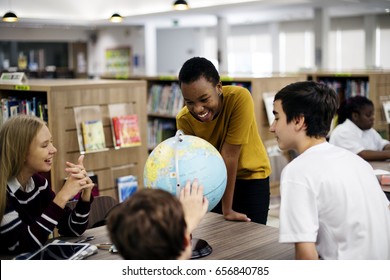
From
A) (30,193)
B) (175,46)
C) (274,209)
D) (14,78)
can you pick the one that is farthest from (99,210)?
(175,46)

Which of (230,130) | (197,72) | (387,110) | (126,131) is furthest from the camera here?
(387,110)

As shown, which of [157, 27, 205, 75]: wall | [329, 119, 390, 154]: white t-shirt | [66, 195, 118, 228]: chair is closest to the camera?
[66, 195, 118, 228]: chair

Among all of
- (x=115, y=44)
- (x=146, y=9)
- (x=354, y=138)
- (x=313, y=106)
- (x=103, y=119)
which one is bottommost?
(x=354, y=138)

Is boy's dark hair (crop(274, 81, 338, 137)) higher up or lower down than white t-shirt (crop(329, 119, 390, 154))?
higher up

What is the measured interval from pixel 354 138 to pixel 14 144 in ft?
11.2

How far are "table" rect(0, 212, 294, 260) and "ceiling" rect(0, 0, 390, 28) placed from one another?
7.39m

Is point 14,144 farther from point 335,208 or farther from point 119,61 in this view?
point 119,61

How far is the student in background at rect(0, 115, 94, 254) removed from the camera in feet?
6.90

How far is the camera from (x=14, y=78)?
4617mm

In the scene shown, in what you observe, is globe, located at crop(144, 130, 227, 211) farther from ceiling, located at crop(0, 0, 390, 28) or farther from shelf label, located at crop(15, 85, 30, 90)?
ceiling, located at crop(0, 0, 390, 28)

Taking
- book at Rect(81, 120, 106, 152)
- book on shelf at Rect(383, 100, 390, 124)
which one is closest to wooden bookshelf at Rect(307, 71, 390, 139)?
book on shelf at Rect(383, 100, 390, 124)

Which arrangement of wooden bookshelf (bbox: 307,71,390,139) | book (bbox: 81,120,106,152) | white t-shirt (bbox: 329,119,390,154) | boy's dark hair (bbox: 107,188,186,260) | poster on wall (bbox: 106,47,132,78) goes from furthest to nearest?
poster on wall (bbox: 106,47,132,78)
wooden bookshelf (bbox: 307,71,390,139)
white t-shirt (bbox: 329,119,390,154)
book (bbox: 81,120,106,152)
boy's dark hair (bbox: 107,188,186,260)

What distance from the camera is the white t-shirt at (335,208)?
1.76m
